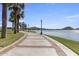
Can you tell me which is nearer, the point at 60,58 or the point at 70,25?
the point at 60,58

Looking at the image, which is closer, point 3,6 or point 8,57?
point 8,57

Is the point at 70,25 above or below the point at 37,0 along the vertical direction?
below

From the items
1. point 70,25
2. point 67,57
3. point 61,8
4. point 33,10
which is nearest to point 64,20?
point 70,25

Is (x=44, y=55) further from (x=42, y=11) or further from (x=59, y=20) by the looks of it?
(x=59, y=20)

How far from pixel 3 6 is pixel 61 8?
15.5ft

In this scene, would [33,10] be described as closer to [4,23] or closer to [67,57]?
[4,23]

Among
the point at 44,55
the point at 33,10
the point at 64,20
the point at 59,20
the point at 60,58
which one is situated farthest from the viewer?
the point at 64,20

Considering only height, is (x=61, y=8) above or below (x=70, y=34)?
above

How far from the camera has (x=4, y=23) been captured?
725 inches

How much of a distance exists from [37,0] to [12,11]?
19.6 m

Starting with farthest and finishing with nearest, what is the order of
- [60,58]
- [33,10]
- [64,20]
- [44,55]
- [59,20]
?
1. [64,20]
2. [59,20]
3. [33,10]
4. [44,55]
5. [60,58]

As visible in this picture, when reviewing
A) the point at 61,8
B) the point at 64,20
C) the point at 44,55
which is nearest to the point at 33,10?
the point at 61,8

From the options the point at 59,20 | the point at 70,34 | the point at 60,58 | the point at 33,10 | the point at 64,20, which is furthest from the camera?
the point at 70,34

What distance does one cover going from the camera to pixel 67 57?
986 centimetres
